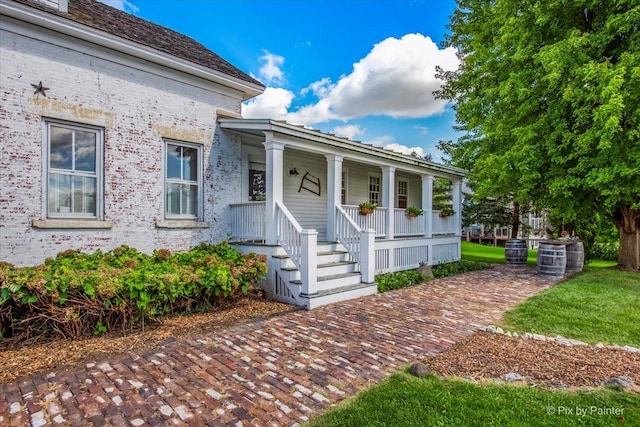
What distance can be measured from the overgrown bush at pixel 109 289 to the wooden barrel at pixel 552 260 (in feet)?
29.0

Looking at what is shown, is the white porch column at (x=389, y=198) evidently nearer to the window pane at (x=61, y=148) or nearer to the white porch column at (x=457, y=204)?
the white porch column at (x=457, y=204)

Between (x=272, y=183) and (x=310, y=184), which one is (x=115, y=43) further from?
(x=310, y=184)

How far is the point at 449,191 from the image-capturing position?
27.7 meters

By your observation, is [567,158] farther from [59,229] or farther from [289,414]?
[59,229]

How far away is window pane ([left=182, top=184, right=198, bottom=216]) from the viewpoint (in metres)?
8.02

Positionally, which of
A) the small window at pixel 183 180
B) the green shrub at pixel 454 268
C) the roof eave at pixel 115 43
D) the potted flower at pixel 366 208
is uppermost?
the roof eave at pixel 115 43

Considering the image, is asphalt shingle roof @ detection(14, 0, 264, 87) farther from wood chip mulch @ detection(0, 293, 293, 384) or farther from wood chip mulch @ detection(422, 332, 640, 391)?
wood chip mulch @ detection(422, 332, 640, 391)

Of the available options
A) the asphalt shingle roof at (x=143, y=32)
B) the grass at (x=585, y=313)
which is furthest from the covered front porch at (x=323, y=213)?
the grass at (x=585, y=313)

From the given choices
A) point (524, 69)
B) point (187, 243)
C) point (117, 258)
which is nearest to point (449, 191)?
point (524, 69)

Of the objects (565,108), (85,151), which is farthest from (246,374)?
(565,108)

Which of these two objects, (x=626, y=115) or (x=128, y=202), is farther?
(x=626, y=115)

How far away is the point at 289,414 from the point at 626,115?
11.3 meters

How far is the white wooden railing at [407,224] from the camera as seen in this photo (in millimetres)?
10827

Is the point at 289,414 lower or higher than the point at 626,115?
lower
